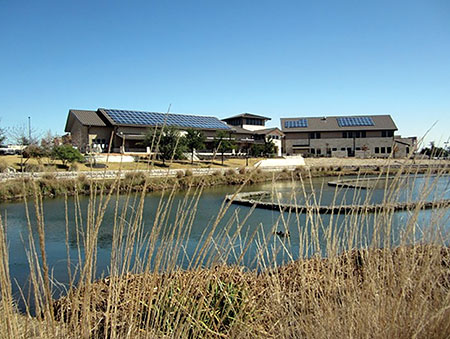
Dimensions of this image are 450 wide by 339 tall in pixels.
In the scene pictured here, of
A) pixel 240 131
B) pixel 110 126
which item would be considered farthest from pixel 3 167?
pixel 240 131

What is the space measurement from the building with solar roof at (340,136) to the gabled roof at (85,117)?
23.9 m

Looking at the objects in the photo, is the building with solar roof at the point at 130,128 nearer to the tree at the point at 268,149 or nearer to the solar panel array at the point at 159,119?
the solar panel array at the point at 159,119

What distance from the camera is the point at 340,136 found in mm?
44375

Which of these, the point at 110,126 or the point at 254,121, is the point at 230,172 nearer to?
the point at 110,126

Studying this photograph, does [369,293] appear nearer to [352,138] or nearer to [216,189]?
[216,189]

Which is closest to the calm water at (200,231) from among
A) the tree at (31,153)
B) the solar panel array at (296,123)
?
the tree at (31,153)

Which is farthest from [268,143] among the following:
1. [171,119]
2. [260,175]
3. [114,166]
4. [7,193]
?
[7,193]

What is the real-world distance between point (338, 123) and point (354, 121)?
80.3 inches

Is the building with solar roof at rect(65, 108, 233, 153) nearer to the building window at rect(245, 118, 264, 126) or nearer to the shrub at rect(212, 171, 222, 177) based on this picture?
the shrub at rect(212, 171, 222, 177)

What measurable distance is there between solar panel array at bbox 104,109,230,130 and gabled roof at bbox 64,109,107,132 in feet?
3.43

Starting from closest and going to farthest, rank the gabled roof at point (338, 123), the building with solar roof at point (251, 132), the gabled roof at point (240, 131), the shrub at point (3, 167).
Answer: the shrub at point (3, 167)
the gabled roof at point (240, 131)
the building with solar roof at point (251, 132)
the gabled roof at point (338, 123)

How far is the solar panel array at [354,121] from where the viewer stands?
44.6 m

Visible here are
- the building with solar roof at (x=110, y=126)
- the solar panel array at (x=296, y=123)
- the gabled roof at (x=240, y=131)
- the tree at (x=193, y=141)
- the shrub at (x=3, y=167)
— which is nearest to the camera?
the shrub at (x=3, y=167)

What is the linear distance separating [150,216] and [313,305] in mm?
10262
